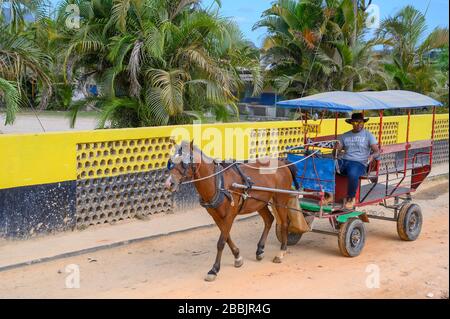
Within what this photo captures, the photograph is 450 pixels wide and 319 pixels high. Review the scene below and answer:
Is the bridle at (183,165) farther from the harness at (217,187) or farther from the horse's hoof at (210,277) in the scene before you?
the horse's hoof at (210,277)

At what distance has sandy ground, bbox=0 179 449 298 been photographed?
6148 mm

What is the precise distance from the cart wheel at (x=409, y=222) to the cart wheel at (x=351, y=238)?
1.00 m

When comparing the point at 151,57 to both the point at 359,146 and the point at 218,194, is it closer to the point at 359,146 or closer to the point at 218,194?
the point at 359,146

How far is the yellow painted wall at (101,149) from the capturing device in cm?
743

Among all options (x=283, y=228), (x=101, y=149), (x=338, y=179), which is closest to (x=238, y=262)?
(x=283, y=228)

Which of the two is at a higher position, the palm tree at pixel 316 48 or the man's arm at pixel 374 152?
the palm tree at pixel 316 48

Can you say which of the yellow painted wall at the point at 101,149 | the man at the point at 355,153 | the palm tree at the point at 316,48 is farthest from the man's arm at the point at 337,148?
the palm tree at the point at 316,48

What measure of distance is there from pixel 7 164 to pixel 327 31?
927 cm

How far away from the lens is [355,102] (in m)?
7.38

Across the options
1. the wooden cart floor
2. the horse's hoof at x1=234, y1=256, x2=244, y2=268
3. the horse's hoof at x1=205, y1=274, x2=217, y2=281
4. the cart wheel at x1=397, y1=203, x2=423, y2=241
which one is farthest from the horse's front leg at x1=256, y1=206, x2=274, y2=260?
the cart wheel at x1=397, y1=203, x2=423, y2=241

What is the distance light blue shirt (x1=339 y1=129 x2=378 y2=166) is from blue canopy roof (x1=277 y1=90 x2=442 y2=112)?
1.66 ft

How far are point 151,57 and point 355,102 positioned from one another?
4.37 m
